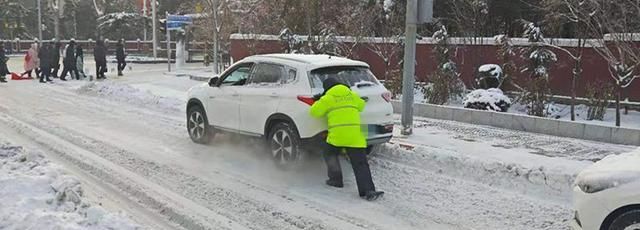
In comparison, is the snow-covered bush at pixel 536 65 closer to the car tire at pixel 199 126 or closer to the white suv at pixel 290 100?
the white suv at pixel 290 100

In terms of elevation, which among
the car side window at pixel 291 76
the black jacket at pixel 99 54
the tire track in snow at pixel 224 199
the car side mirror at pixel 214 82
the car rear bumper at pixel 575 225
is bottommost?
the tire track in snow at pixel 224 199

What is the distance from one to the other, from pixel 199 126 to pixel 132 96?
771cm

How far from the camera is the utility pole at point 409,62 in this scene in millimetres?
11000

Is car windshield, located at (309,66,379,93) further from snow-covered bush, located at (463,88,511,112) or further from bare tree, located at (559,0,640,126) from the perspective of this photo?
bare tree, located at (559,0,640,126)

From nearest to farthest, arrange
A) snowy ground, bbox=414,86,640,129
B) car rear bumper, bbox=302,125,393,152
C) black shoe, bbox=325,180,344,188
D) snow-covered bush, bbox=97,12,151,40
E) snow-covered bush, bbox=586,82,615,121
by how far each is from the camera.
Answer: black shoe, bbox=325,180,344,188, car rear bumper, bbox=302,125,393,152, snowy ground, bbox=414,86,640,129, snow-covered bush, bbox=586,82,615,121, snow-covered bush, bbox=97,12,151,40

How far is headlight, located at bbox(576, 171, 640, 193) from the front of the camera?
4.90 metres

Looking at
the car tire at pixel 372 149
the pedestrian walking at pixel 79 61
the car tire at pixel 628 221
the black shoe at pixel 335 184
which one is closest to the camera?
the car tire at pixel 628 221

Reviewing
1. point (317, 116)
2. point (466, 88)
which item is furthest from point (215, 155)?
point (466, 88)

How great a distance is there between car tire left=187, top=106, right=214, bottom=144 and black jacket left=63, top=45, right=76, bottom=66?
14829 millimetres

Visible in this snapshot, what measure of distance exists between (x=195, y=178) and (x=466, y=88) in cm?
1119

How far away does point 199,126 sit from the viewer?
34.6 ft

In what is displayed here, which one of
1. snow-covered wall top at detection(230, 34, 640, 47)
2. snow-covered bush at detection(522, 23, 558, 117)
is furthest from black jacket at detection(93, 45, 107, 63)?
snow-covered bush at detection(522, 23, 558, 117)

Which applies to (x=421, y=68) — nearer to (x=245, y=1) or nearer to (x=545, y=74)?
(x=545, y=74)

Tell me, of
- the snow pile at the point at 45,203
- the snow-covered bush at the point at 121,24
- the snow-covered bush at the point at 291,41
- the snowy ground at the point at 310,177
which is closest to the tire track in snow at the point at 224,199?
the snowy ground at the point at 310,177
